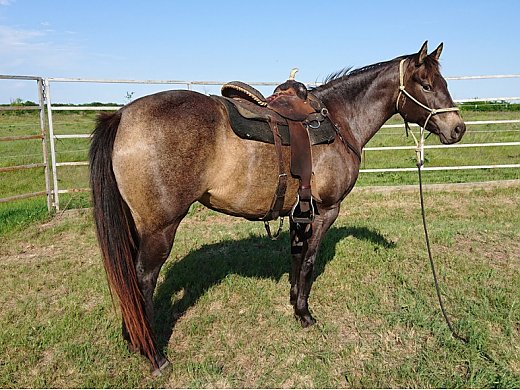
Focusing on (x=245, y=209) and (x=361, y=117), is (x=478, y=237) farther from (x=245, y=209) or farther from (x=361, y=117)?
(x=245, y=209)

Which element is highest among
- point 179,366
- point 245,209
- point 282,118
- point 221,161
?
point 282,118

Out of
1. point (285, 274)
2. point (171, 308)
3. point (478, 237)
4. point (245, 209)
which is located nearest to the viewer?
point (245, 209)

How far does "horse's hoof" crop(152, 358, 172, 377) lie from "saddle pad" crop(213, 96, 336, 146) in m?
1.64

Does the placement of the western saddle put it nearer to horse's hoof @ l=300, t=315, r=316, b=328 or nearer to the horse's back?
the horse's back

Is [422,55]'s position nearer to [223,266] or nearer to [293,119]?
[293,119]

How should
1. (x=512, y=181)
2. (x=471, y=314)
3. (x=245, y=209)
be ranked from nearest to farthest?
(x=245, y=209) < (x=471, y=314) < (x=512, y=181)

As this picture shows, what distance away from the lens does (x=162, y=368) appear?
2.83 meters

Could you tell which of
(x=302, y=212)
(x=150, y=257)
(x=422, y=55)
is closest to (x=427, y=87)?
(x=422, y=55)

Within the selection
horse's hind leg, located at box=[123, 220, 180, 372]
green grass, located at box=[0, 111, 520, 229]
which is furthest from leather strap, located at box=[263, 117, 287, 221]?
green grass, located at box=[0, 111, 520, 229]

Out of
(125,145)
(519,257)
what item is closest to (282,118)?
(125,145)

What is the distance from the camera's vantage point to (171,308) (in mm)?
3689

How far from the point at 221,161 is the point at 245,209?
1.44 feet

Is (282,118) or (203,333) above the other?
(282,118)

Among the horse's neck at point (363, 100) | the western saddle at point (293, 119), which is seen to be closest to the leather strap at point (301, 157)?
the western saddle at point (293, 119)
